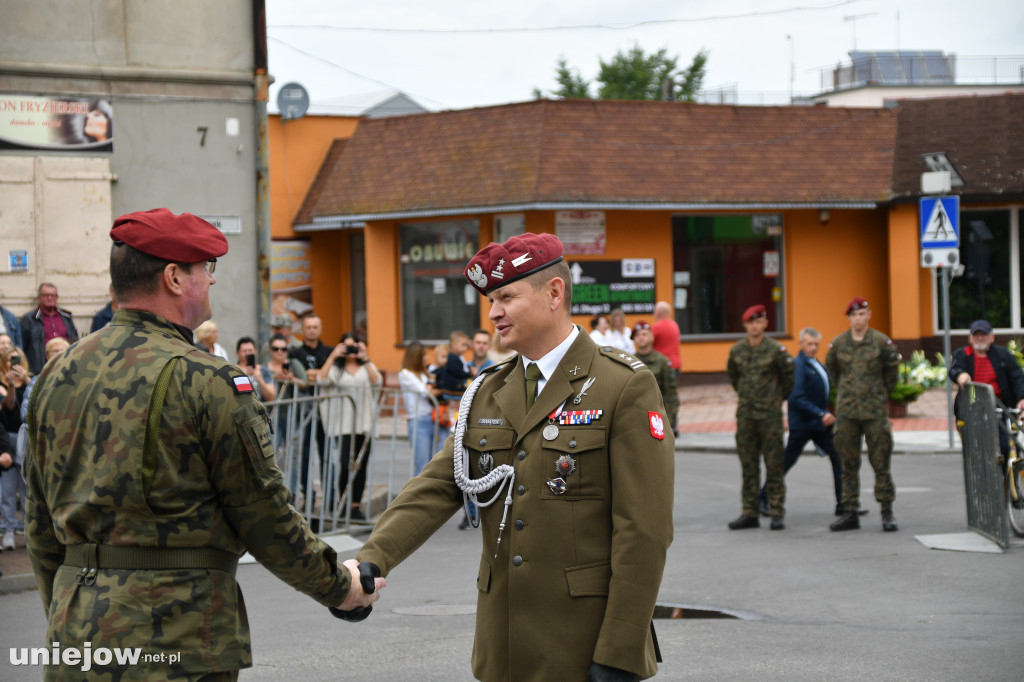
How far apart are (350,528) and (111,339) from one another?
8.12 m

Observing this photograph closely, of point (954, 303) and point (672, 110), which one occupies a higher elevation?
point (672, 110)

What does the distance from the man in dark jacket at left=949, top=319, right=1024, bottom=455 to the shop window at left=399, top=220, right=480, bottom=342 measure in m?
13.8

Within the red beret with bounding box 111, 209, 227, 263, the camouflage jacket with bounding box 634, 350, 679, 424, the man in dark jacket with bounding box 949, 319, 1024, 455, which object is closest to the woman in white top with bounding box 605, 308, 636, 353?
the camouflage jacket with bounding box 634, 350, 679, 424

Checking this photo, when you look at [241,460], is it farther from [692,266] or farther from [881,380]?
[692,266]

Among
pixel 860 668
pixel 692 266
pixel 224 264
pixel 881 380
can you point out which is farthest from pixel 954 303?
pixel 860 668

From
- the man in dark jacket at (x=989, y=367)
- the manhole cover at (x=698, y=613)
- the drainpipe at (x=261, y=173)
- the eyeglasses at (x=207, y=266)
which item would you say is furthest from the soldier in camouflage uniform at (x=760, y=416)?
the eyeglasses at (x=207, y=266)

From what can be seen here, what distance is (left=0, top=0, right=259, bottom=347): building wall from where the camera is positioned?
45.9 feet

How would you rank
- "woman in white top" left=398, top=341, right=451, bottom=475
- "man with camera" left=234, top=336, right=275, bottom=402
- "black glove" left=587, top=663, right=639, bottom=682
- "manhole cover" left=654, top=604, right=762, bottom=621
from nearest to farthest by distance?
"black glove" left=587, top=663, right=639, bottom=682
"manhole cover" left=654, top=604, right=762, bottom=621
"man with camera" left=234, top=336, right=275, bottom=402
"woman in white top" left=398, top=341, right=451, bottom=475

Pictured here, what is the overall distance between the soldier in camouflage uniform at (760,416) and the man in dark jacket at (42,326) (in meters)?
7.92

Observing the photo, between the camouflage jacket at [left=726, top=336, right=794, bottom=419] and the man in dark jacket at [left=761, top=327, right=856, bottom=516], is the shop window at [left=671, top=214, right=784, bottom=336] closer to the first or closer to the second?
the man in dark jacket at [left=761, top=327, right=856, bottom=516]

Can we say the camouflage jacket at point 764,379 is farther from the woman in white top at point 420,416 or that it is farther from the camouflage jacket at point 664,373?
the woman in white top at point 420,416

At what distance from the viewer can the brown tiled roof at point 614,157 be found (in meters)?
22.7

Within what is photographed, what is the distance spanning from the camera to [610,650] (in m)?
3.22

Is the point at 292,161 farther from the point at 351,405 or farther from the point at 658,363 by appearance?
the point at 351,405
